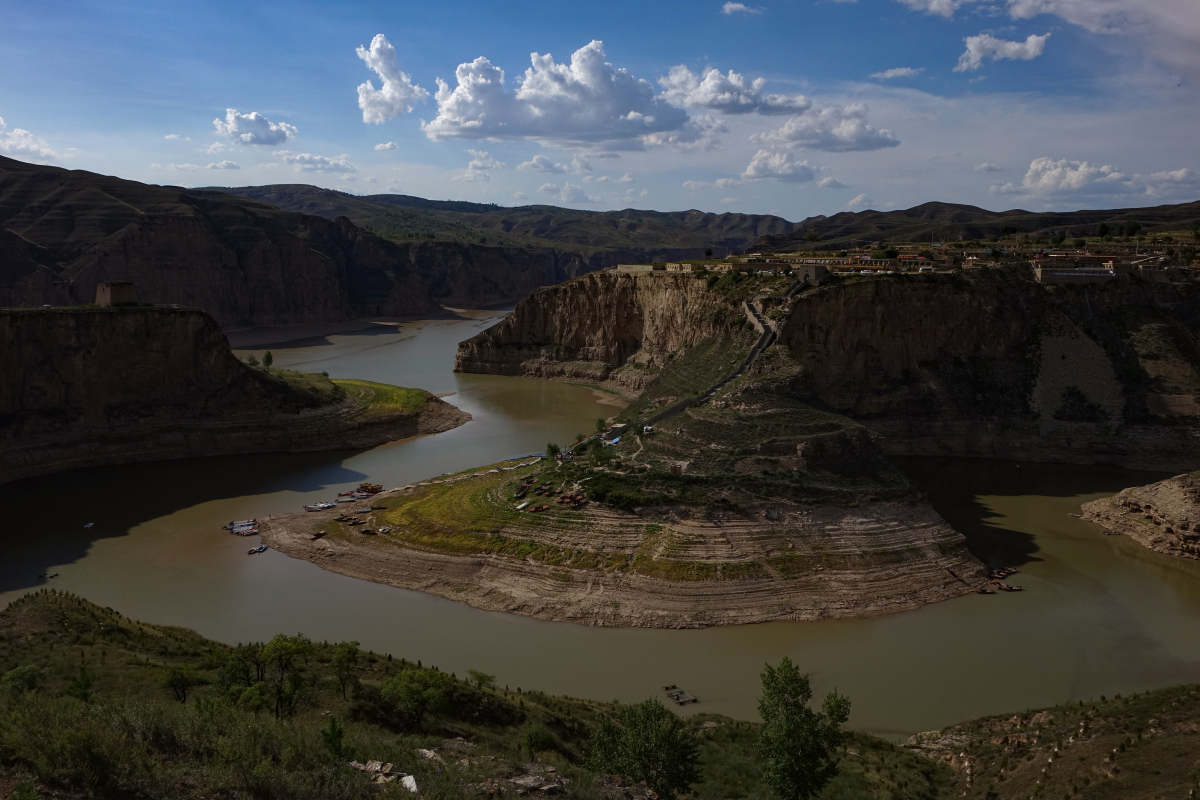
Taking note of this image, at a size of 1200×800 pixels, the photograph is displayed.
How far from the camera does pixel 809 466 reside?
47406 mm

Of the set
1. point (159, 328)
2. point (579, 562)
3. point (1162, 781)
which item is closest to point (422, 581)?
point (579, 562)

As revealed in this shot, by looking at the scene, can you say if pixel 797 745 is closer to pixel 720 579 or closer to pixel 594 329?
pixel 720 579

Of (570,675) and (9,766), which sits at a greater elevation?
(9,766)

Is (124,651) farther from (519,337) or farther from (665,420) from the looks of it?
(519,337)

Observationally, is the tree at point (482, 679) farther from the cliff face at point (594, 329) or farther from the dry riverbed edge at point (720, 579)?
the cliff face at point (594, 329)

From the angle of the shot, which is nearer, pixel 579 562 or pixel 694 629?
pixel 694 629

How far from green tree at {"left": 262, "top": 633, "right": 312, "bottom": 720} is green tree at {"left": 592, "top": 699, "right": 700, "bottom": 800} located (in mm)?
8229

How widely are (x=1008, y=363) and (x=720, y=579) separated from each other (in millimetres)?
38977

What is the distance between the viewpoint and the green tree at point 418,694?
924 inches

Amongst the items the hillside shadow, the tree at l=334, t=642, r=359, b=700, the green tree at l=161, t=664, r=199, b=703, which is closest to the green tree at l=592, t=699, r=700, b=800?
the tree at l=334, t=642, r=359, b=700

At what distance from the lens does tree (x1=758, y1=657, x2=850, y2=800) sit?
21594 millimetres

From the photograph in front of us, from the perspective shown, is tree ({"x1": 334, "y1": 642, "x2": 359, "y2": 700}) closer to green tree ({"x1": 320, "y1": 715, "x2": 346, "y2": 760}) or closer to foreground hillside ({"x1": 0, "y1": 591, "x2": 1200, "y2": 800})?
foreground hillside ({"x1": 0, "y1": 591, "x2": 1200, "y2": 800})

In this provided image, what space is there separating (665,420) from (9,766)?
141 feet

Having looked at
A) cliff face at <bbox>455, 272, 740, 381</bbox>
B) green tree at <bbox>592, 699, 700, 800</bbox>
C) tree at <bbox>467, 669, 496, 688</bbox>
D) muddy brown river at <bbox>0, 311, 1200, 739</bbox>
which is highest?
cliff face at <bbox>455, 272, 740, 381</bbox>
